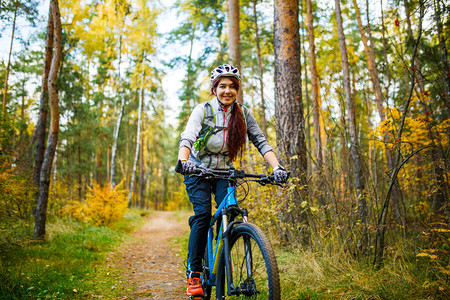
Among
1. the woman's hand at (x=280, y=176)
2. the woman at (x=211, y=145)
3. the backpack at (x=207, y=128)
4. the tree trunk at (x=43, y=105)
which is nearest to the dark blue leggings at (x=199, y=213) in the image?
the woman at (x=211, y=145)

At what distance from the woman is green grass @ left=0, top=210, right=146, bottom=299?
1651mm

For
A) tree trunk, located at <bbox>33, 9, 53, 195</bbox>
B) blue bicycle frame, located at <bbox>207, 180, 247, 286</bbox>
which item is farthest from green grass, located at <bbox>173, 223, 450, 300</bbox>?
tree trunk, located at <bbox>33, 9, 53, 195</bbox>

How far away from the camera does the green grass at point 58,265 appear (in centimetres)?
354

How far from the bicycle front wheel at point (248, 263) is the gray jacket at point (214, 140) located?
2.53 ft

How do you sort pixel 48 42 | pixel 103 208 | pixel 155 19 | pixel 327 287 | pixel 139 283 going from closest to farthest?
pixel 327 287 → pixel 139 283 → pixel 48 42 → pixel 103 208 → pixel 155 19

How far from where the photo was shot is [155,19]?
17781mm

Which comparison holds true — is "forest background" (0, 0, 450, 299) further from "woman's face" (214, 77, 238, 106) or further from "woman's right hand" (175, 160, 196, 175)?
"woman's right hand" (175, 160, 196, 175)

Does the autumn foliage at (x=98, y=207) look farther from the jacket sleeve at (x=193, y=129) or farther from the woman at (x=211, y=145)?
the jacket sleeve at (x=193, y=129)

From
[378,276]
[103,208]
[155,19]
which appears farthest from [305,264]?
[155,19]

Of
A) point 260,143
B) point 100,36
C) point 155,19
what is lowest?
point 260,143

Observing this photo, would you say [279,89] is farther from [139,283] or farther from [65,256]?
[65,256]

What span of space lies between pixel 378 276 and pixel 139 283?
313 centimetres

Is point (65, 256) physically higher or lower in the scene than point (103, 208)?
lower

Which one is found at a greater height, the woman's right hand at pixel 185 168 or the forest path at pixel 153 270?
the woman's right hand at pixel 185 168
